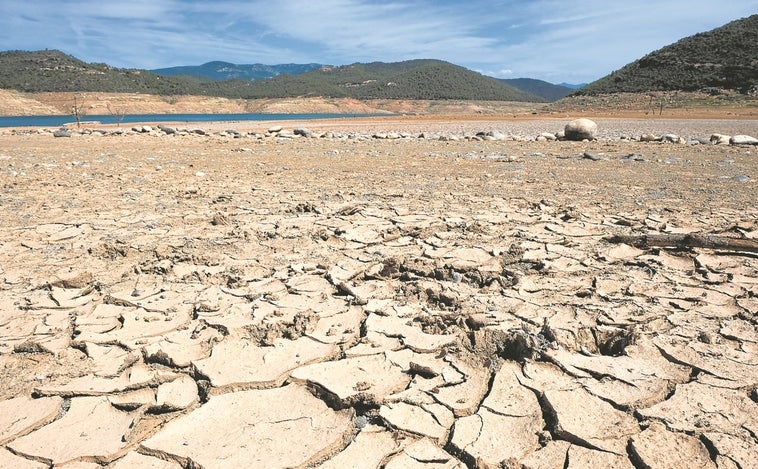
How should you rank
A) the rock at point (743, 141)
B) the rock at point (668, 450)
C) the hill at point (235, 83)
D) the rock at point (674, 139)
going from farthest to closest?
the hill at point (235, 83) < the rock at point (674, 139) < the rock at point (743, 141) < the rock at point (668, 450)

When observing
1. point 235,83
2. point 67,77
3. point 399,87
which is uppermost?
point 235,83

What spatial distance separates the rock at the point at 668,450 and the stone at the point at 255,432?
3.26 ft

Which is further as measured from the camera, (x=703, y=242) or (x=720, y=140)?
(x=720, y=140)

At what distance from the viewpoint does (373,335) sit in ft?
7.80

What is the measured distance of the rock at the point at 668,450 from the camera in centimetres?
152

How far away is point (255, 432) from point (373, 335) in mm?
825

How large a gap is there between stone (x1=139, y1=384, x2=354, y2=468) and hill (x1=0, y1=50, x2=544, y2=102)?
8130 centimetres

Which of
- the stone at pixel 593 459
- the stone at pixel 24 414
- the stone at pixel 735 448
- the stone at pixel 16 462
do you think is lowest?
the stone at pixel 593 459

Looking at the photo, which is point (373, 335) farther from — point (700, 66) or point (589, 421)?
point (700, 66)

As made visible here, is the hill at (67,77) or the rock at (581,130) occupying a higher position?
the hill at (67,77)

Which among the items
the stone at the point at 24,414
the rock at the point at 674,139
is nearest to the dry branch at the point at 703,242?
the stone at the point at 24,414

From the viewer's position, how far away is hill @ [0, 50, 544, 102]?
72062 mm

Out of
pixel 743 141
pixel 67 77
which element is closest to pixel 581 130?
pixel 743 141

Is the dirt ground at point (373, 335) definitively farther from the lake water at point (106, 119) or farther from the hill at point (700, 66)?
the hill at point (700, 66)
